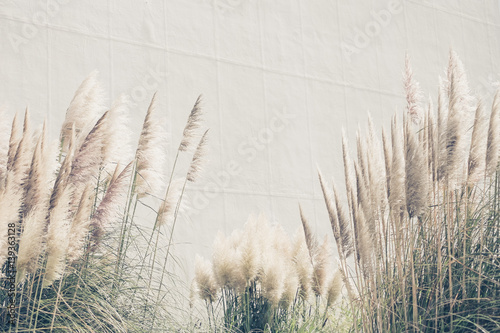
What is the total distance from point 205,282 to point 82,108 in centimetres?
108

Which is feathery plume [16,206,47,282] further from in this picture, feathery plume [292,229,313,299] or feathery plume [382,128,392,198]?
feathery plume [292,229,313,299]

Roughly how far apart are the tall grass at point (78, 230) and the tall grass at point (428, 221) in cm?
74

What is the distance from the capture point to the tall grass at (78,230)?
1987 mm

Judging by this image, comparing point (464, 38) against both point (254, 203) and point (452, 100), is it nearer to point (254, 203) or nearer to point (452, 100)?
point (254, 203)

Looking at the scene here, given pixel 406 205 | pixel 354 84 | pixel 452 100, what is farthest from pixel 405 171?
pixel 354 84

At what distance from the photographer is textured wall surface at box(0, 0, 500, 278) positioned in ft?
14.0

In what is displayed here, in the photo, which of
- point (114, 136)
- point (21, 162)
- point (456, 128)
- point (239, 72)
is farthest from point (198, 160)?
point (239, 72)

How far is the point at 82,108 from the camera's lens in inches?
106

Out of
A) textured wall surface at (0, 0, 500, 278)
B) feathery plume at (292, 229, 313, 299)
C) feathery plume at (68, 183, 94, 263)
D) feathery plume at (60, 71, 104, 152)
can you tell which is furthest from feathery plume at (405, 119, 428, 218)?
textured wall surface at (0, 0, 500, 278)

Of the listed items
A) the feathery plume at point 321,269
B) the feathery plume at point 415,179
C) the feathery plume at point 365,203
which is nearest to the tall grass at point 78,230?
the feathery plume at point 321,269

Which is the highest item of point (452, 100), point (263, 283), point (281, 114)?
point (281, 114)

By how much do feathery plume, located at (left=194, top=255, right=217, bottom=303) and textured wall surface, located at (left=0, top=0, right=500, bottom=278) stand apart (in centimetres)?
115

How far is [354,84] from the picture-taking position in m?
5.92

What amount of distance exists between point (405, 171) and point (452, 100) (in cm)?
32
